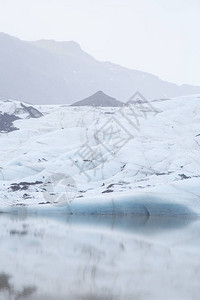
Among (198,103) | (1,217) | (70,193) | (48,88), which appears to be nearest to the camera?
(1,217)

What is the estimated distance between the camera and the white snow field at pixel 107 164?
1611 cm

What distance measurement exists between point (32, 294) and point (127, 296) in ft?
4.45

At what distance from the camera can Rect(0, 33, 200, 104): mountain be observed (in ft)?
310

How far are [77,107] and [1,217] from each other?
24359 mm

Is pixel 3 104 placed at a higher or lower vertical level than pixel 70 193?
higher

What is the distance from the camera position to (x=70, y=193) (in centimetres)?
1775

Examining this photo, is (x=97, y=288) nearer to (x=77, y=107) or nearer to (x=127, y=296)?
(x=127, y=296)

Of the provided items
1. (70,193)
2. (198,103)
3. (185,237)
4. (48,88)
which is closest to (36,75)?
(48,88)

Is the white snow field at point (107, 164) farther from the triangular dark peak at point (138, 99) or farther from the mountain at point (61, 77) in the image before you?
the mountain at point (61, 77)

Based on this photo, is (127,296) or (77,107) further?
(77,107)

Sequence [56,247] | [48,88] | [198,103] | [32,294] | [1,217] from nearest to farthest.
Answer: [32,294] < [56,247] < [1,217] < [198,103] < [48,88]

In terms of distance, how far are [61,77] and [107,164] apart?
88.3 metres

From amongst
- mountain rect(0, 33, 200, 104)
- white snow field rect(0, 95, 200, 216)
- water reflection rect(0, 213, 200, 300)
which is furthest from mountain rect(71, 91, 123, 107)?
mountain rect(0, 33, 200, 104)

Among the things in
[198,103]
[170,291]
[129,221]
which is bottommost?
[129,221]
